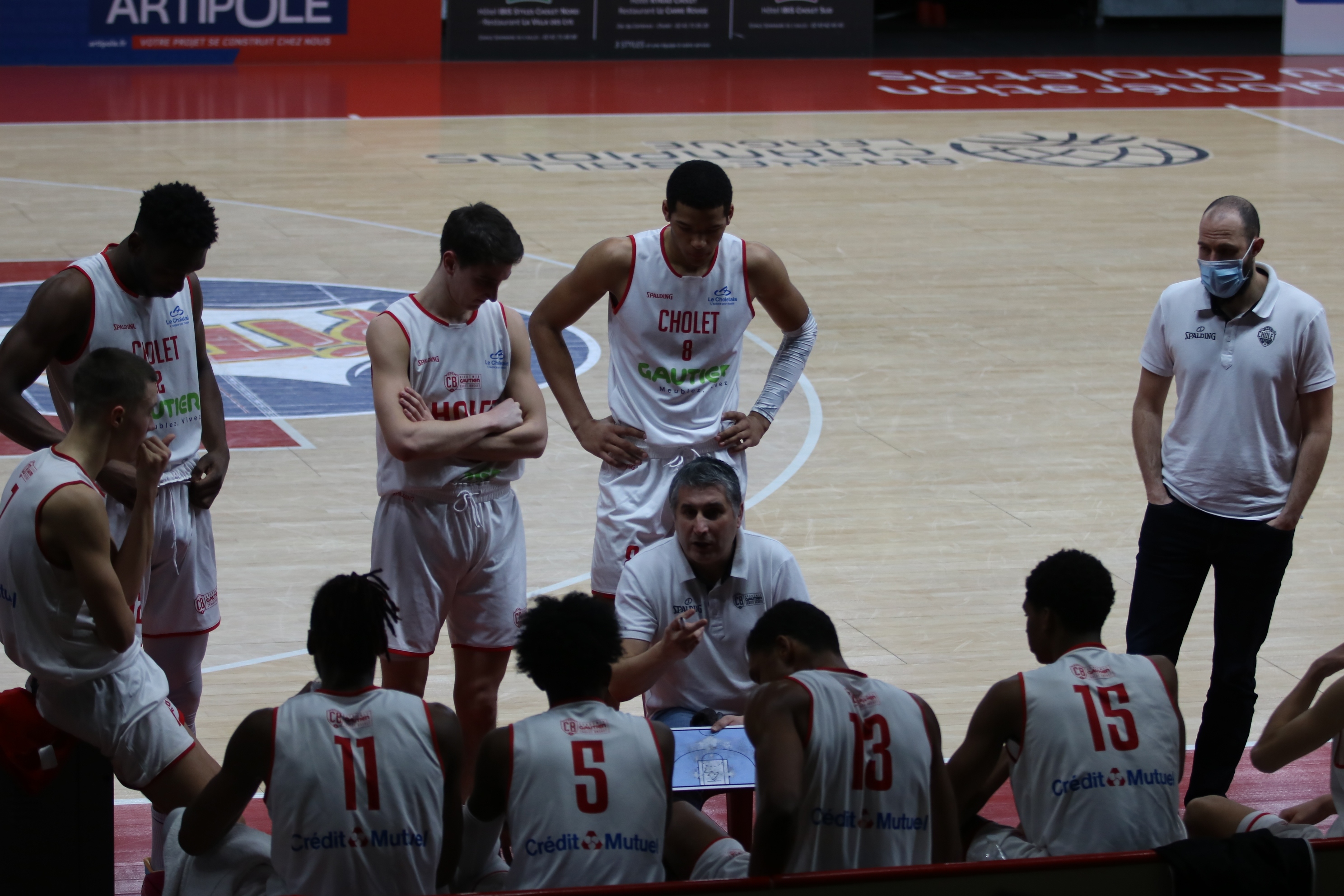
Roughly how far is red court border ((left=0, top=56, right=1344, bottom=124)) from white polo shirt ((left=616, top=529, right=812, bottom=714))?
526 inches

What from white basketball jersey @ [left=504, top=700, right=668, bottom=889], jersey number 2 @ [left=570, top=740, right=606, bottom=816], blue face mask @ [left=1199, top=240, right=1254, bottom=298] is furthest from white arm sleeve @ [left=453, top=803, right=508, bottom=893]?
blue face mask @ [left=1199, top=240, right=1254, bottom=298]

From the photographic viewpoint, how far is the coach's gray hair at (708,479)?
184 inches

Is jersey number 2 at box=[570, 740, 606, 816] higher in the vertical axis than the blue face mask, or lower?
lower

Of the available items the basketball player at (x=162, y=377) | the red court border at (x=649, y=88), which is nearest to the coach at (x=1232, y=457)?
the basketball player at (x=162, y=377)

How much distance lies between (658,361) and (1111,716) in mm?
1981

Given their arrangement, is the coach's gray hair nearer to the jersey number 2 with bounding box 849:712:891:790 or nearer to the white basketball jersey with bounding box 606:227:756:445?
the white basketball jersey with bounding box 606:227:756:445

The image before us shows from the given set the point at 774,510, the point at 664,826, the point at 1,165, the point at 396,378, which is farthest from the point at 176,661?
the point at 1,165

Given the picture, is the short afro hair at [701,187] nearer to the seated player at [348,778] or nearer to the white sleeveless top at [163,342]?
the white sleeveless top at [163,342]

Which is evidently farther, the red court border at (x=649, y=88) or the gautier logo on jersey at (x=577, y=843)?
the red court border at (x=649, y=88)

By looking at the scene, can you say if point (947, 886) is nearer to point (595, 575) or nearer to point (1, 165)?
point (595, 575)

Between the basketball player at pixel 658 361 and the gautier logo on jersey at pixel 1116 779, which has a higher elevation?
the basketball player at pixel 658 361

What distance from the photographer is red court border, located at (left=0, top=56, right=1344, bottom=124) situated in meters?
17.5

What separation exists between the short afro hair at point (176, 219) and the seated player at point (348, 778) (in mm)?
1262

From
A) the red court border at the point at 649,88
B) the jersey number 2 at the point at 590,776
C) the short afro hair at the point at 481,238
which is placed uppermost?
the red court border at the point at 649,88
